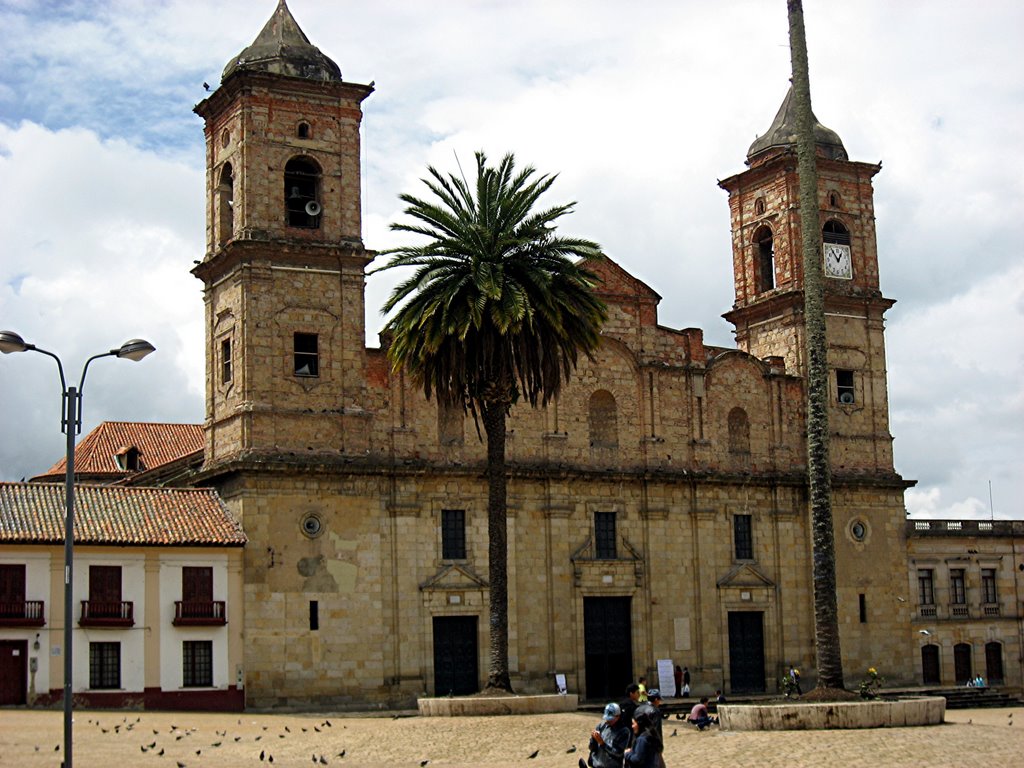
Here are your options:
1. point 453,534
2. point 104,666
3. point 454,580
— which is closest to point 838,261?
point 453,534

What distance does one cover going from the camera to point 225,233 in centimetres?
5256

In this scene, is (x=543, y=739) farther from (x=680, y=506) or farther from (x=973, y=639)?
(x=973, y=639)

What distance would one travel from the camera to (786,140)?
63.4m

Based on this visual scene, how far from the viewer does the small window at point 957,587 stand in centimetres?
6462

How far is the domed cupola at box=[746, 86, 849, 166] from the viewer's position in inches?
2498

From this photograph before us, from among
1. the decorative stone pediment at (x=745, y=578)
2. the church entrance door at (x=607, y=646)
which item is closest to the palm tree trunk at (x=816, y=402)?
the church entrance door at (x=607, y=646)

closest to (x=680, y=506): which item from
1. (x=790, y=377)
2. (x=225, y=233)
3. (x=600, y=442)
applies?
(x=600, y=442)

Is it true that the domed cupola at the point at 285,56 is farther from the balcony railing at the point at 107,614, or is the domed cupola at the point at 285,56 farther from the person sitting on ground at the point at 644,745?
the person sitting on ground at the point at 644,745

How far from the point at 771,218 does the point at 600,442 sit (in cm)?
1390

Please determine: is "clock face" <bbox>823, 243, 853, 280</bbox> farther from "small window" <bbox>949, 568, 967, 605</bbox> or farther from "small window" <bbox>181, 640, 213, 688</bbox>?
"small window" <bbox>181, 640, 213, 688</bbox>

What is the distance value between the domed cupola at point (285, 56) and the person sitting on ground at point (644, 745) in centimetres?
3555

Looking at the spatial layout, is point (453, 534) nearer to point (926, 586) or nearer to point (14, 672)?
point (14, 672)

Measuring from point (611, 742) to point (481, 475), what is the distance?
3190cm

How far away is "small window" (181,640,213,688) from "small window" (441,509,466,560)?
8.68 metres
